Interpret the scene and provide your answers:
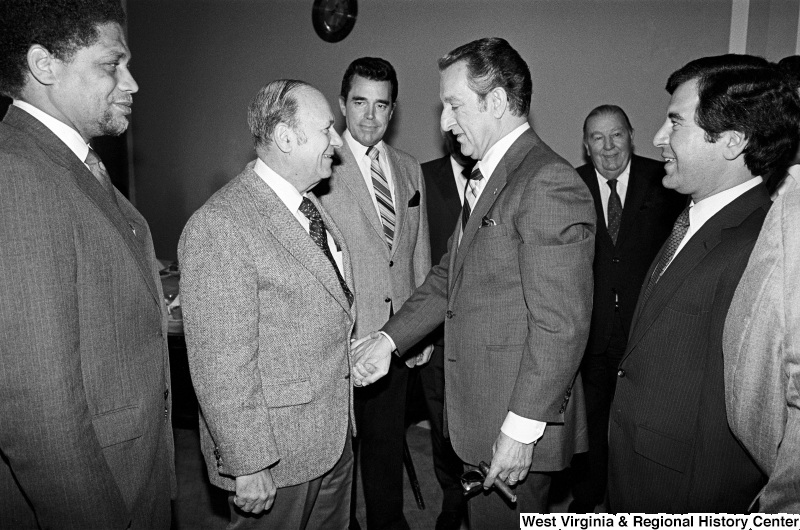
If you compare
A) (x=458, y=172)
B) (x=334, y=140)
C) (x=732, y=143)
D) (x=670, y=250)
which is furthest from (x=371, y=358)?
(x=458, y=172)

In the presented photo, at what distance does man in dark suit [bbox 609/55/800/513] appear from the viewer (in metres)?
1.50

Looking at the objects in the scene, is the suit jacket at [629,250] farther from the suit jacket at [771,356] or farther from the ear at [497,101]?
the suit jacket at [771,356]

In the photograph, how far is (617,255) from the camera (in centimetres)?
334

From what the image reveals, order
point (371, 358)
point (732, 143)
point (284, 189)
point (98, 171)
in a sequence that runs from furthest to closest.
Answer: point (371, 358), point (284, 189), point (732, 143), point (98, 171)

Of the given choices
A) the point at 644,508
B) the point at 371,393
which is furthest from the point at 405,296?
the point at 644,508

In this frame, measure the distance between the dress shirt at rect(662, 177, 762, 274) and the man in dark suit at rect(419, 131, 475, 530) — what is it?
1448 mm

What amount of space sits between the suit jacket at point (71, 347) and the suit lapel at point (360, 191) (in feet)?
4.38

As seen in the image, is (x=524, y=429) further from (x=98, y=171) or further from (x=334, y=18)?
(x=334, y=18)

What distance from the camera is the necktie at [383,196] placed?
289 centimetres

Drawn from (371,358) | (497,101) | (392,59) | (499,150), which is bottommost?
(371,358)

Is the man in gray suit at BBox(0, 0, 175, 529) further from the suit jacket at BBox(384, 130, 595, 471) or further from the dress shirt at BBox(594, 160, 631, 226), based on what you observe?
the dress shirt at BBox(594, 160, 631, 226)

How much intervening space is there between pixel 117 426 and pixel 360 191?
1.65 meters

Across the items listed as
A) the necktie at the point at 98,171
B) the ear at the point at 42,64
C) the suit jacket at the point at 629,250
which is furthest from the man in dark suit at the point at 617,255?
the ear at the point at 42,64

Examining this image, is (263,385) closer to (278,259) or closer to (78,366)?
(278,259)
